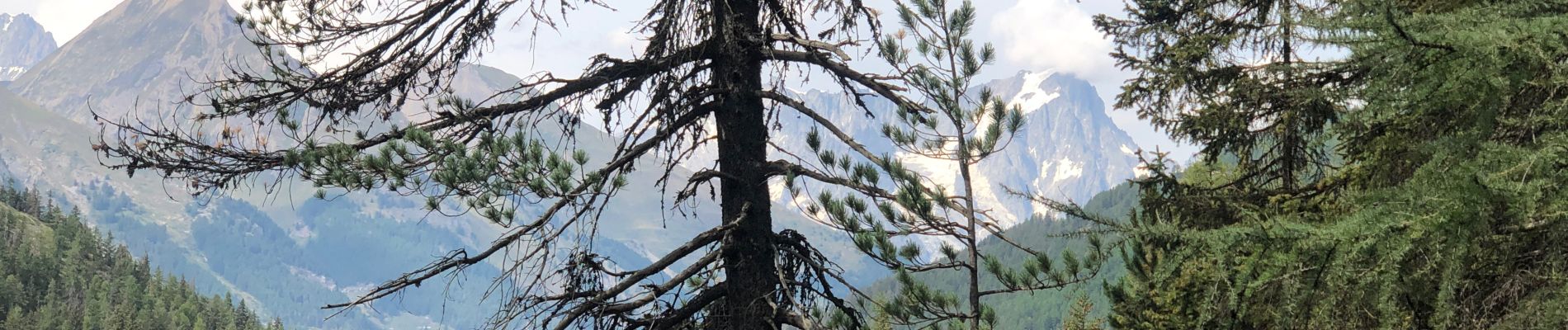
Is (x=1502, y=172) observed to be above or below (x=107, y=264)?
below

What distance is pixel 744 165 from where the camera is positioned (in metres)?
6.84

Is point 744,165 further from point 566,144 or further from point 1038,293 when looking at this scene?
point 1038,293

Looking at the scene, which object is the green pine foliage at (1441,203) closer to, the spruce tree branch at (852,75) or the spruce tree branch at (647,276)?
the spruce tree branch at (852,75)

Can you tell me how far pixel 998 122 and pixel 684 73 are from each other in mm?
1994

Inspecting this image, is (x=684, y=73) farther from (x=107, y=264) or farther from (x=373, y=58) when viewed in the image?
(x=107, y=264)

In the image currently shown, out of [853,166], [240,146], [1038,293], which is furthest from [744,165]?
[1038,293]

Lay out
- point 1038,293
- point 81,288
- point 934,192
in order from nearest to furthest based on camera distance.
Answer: point 934,192
point 81,288
point 1038,293

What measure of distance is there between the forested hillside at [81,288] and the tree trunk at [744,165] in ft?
392

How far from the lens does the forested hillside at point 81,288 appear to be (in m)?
117

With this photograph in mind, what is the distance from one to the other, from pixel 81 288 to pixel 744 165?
5753 inches

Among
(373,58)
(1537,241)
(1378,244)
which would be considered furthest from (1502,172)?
(373,58)

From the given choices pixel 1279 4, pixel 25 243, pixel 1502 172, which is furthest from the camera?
pixel 25 243

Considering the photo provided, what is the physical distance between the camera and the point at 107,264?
138250mm

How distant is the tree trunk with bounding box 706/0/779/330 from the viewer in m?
6.82
